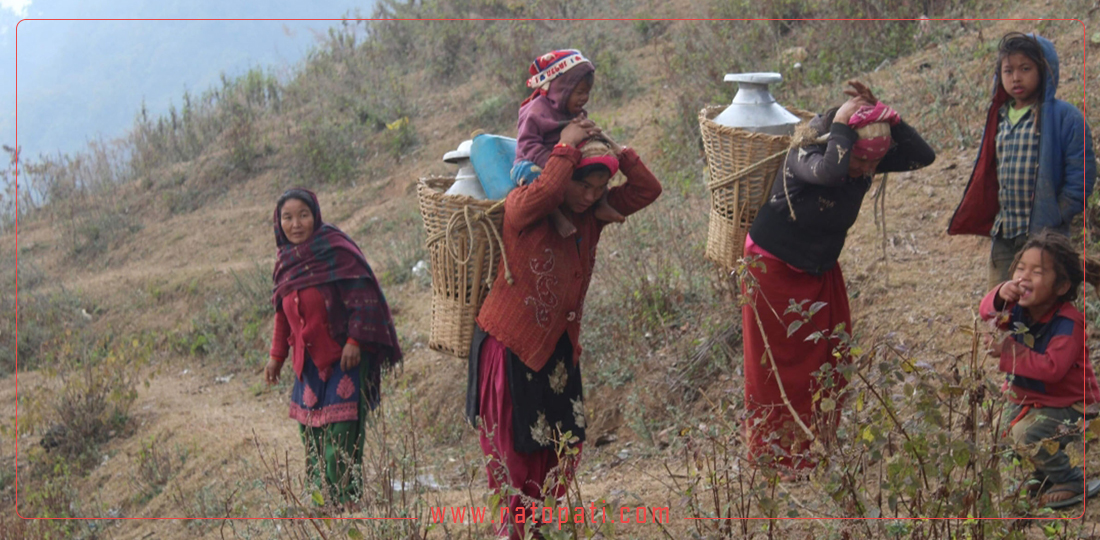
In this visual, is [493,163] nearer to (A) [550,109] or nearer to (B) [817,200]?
(A) [550,109]

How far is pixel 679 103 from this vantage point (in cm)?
874

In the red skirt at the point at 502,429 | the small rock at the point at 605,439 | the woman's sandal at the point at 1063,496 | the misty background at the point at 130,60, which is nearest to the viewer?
the woman's sandal at the point at 1063,496

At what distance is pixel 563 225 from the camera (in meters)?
2.90

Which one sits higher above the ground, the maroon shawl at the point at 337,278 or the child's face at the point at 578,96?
the child's face at the point at 578,96

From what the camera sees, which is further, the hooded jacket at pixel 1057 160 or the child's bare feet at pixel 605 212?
the hooded jacket at pixel 1057 160

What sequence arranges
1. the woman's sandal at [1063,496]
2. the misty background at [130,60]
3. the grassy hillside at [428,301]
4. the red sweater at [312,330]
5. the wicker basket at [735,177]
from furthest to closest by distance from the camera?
the misty background at [130,60] < the red sweater at [312,330] < the wicker basket at [735,177] < the woman's sandal at [1063,496] < the grassy hillside at [428,301]

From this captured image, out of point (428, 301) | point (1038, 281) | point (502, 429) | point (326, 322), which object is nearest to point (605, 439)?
point (326, 322)

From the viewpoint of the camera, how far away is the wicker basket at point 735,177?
318 centimetres

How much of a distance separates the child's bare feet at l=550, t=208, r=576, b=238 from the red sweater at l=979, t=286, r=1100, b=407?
127 cm

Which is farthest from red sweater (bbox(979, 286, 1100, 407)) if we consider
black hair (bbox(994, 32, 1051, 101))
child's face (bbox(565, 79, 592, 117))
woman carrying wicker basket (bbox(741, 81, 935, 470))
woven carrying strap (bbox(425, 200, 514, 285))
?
woven carrying strap (bbox(425, 200, 514, 285))

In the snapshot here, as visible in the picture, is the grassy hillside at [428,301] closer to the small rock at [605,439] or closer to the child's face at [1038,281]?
the small rock at [605,439]

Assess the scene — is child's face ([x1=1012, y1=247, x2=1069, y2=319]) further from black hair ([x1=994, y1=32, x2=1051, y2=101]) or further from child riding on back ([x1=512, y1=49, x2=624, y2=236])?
child riding on back ([x1=512, y1=49, x2=624, y2=236])

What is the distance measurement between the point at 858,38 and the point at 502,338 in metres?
6.29

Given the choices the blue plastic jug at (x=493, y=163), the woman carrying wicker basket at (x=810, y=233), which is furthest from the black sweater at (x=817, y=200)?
the blue plastic jug at (x=493, y=163)
